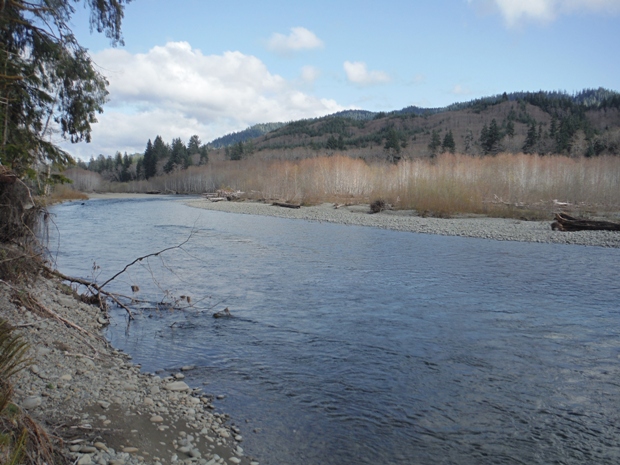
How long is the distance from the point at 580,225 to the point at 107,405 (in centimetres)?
2892

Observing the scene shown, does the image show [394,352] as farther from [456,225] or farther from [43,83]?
[456,225]

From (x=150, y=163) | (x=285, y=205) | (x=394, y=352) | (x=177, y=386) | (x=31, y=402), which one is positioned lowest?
(x=394, y=352)

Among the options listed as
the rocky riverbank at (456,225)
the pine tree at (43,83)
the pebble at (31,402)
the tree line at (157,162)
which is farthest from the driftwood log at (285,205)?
the tree line at (157,162)

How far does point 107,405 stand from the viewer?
5.52 meters

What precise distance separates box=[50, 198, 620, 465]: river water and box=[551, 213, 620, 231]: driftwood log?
415 inches

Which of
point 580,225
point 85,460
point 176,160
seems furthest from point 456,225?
point 176,160

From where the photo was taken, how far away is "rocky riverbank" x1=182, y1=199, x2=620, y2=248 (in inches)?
1015

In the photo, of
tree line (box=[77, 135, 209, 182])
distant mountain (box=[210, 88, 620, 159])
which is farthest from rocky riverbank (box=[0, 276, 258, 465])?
tree line (box=[77, 135, 209, 182])

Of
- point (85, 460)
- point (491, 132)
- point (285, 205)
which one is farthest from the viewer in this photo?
point (491, 132)

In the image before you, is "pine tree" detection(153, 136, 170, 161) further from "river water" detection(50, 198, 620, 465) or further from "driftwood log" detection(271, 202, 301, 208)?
"river water" detection(50, 198, 620, 465)

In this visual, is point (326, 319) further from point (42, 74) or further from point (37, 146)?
point (42, 74)

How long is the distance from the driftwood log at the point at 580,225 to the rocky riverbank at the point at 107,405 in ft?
87.8

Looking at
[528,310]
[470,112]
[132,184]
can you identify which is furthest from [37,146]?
[470,112]

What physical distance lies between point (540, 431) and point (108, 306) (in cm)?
917
